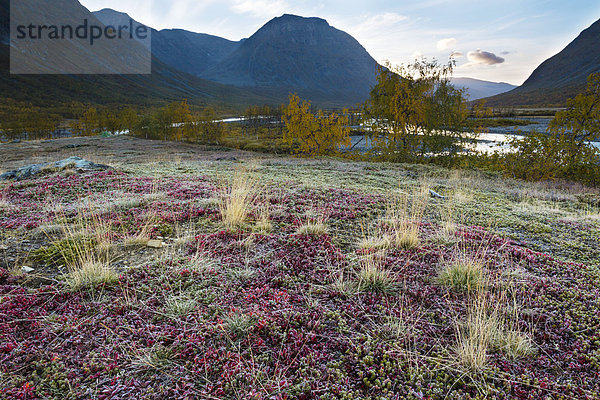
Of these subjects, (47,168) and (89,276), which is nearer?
(89,276)

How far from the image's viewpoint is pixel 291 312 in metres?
3.60

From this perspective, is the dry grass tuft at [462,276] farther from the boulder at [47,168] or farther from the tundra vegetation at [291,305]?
the boulder at [47,168]

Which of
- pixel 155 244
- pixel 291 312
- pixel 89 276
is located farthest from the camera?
pixel 155 244

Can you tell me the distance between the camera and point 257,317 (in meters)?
3.47

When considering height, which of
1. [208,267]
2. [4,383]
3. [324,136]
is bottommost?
[4,383]

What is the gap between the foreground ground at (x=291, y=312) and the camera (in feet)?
8.95

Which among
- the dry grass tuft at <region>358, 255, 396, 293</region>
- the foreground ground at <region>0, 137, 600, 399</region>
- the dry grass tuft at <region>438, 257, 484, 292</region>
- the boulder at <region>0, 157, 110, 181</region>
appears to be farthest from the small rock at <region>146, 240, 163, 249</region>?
the boulder at <region>0, 157, 110, 181</region>

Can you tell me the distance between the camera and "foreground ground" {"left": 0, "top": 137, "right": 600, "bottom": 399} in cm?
273

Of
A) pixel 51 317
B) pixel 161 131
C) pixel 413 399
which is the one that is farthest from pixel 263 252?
pixel 161 131

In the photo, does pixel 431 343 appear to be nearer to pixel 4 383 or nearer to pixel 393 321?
pixel 393 321

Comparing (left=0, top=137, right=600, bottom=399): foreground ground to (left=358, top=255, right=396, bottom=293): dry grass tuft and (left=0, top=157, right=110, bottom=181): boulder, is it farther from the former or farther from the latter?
(left=0, top=157, right=110, bottom=181): boulder

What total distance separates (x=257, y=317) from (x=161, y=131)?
90115 mm

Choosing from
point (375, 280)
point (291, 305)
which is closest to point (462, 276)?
point (375, 280)

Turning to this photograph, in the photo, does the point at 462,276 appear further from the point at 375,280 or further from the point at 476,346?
the point at 476,346
